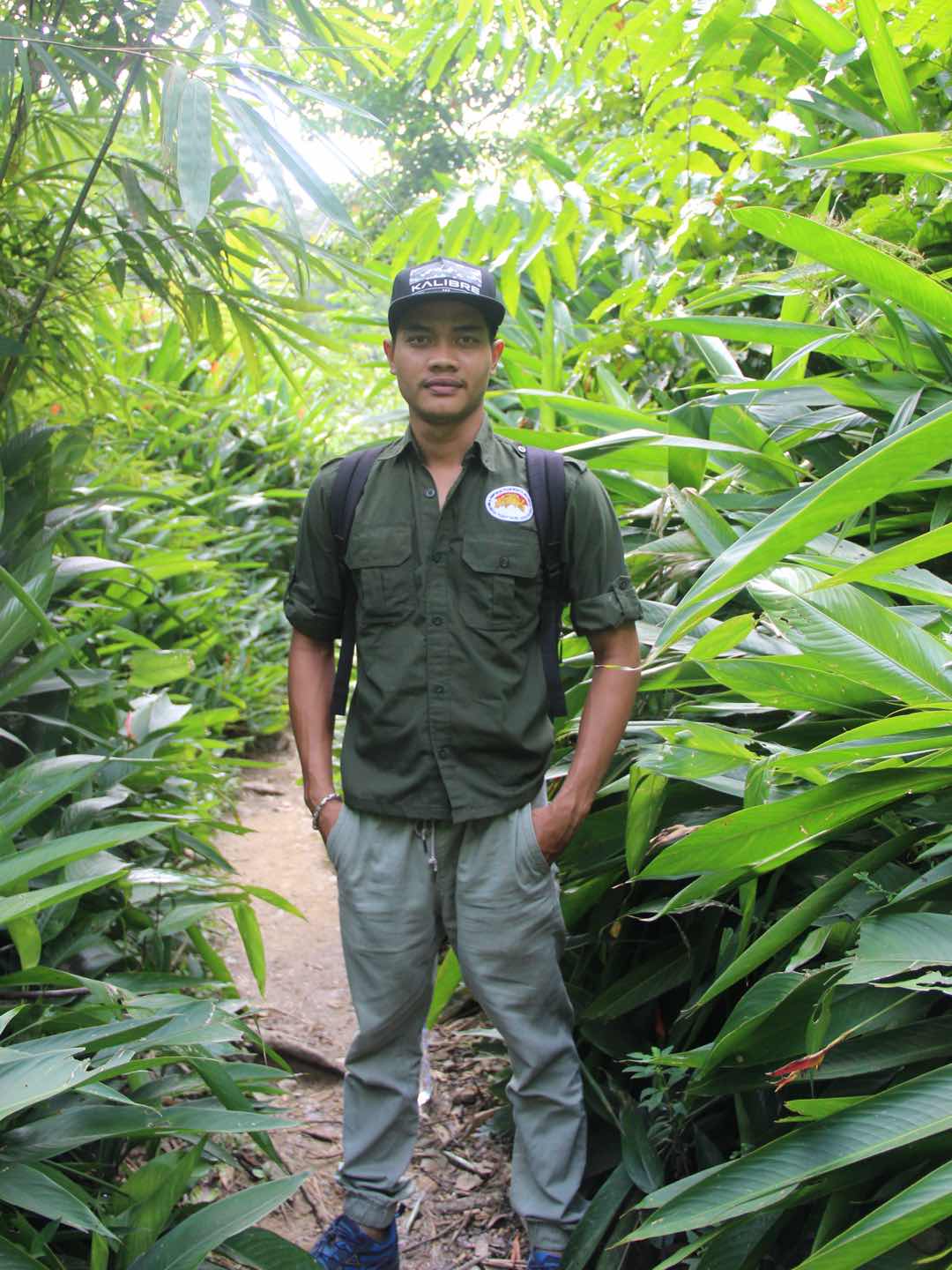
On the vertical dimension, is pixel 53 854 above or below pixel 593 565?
below

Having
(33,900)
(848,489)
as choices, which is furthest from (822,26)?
(33,900)

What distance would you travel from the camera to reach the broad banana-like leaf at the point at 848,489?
4.15ft

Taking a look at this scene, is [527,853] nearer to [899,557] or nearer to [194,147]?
[899,557]

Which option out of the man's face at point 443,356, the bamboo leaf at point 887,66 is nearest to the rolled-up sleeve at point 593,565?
the man's face at point 443,356

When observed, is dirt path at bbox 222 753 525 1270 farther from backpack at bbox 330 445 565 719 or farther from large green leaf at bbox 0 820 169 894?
backpack at bbox 330 445 565 719

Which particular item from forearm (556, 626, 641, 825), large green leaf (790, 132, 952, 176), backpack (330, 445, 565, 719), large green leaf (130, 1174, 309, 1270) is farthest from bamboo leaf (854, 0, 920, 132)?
large green leaf (130, 1174, 309, 1270)

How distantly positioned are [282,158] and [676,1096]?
A: 5.84ft

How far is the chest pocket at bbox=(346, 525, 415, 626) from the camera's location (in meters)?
2.12

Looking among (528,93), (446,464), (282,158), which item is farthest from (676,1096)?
(528,93)

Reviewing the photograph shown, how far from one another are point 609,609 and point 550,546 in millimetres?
160

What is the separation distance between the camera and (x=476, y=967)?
84.3 inches

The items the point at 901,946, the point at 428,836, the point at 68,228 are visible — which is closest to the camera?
the point at 901,946

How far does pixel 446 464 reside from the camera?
2.19 meters

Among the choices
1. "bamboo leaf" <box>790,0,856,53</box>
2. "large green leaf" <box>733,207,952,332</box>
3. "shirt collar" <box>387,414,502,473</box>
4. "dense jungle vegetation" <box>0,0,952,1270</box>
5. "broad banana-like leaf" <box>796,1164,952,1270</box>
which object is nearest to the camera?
"broad banana-like leaf" <box>796,1164,952,1270</box>
